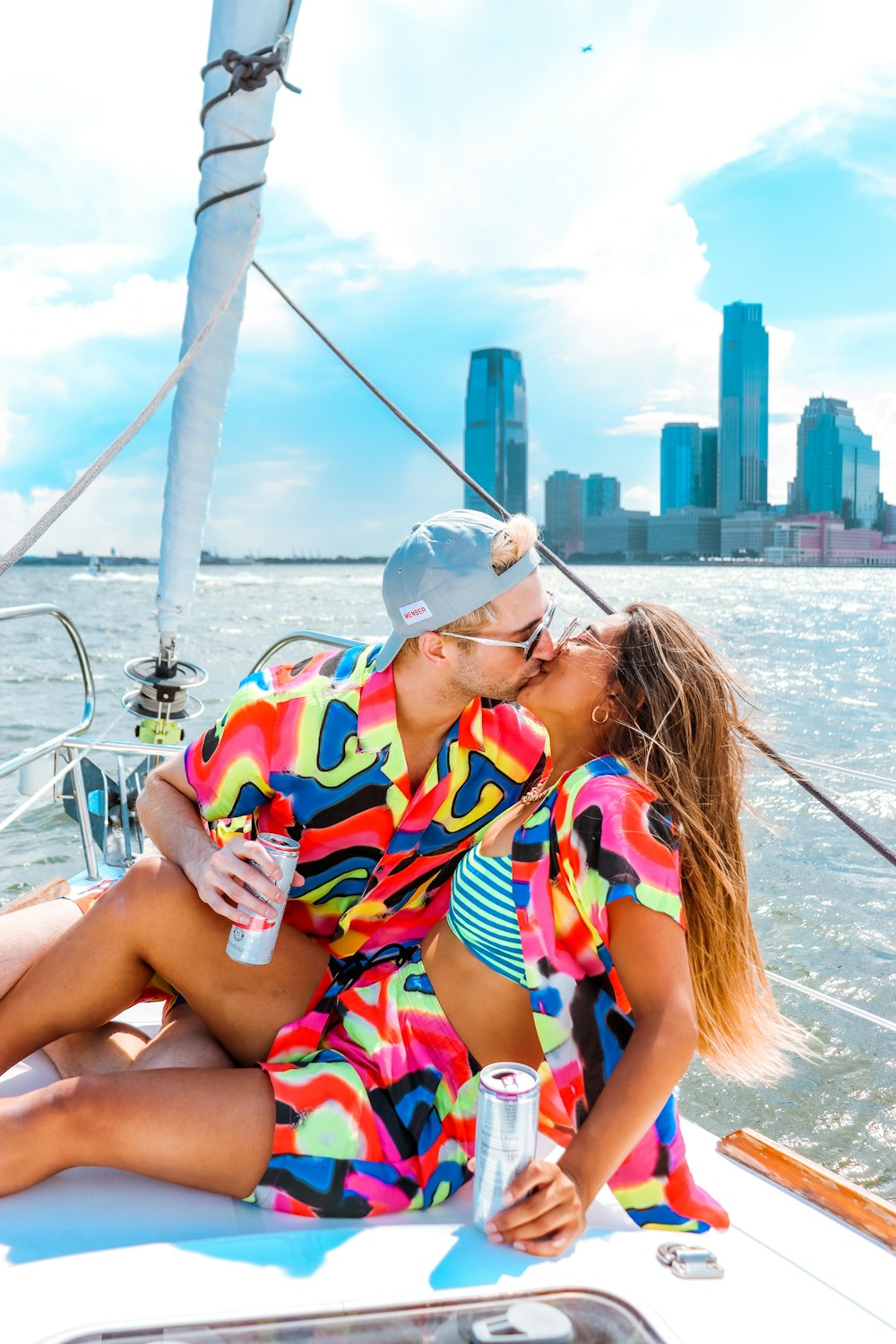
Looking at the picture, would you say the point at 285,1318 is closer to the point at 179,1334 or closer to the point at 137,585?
the point at 179,1334

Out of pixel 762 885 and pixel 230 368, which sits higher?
pixel 230 368

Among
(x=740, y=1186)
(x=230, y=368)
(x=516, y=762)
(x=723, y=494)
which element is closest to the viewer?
(x=740, y=1186)

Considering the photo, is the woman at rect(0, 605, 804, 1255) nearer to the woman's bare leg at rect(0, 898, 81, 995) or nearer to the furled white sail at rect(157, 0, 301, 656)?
the woman's bare leg at rect(0, 898, 81, 995)

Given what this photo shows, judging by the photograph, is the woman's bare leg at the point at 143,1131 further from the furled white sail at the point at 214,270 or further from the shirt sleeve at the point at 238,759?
the furled white sail at the point at 214,270

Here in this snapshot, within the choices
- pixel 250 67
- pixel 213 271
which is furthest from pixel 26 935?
pixel 250 67

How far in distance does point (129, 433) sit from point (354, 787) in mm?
1195

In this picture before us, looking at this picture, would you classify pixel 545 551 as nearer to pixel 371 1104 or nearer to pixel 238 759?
pixel 238 759

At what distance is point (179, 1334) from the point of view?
0.99m

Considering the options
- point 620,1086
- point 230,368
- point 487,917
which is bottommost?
point 620,1086

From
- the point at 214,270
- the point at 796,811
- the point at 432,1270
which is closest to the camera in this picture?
the point at 432,1270

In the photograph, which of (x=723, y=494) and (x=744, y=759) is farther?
(x=723, y=494)

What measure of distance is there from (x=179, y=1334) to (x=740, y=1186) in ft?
2.84

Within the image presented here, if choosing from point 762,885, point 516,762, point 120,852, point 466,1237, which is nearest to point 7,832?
point 120,852

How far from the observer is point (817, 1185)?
1475 mm
